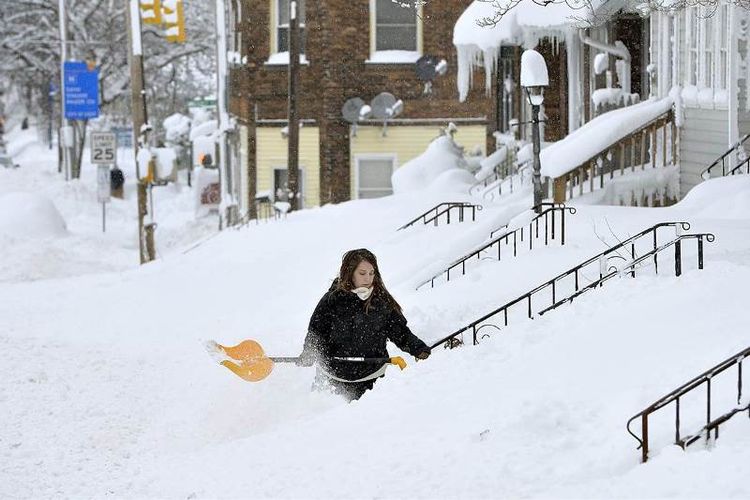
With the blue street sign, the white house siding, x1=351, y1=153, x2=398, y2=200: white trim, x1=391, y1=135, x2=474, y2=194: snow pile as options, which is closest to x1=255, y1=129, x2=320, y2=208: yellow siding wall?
x1=351, y1=153, x2=398, y2=200: white trim

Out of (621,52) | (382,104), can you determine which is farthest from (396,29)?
(621,52)

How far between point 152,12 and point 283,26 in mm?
3555

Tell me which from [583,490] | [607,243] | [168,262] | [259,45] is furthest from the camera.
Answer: [259,45]

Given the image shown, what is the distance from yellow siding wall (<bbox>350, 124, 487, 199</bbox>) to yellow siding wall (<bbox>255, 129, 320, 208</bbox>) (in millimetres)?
854

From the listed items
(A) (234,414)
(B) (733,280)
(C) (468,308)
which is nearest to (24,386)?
(A) (234,414)

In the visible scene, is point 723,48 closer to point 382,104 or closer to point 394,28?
point 382,104

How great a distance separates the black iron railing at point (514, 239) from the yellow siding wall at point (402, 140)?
16236mm

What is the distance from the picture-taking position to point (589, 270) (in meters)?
14.4

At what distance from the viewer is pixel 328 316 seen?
1081 cm

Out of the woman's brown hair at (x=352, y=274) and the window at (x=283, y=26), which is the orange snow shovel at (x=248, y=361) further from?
the window at (x=283, y=26)

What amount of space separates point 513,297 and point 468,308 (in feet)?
1.50

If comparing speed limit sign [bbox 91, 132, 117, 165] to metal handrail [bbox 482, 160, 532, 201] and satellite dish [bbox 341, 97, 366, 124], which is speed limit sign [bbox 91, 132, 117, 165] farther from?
metal handrail [bbox 482, 160, 532, 201]

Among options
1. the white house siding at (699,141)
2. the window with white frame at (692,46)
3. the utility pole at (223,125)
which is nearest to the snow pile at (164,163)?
the utility pole at (223,125)

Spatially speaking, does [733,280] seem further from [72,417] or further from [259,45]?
[259,45]
